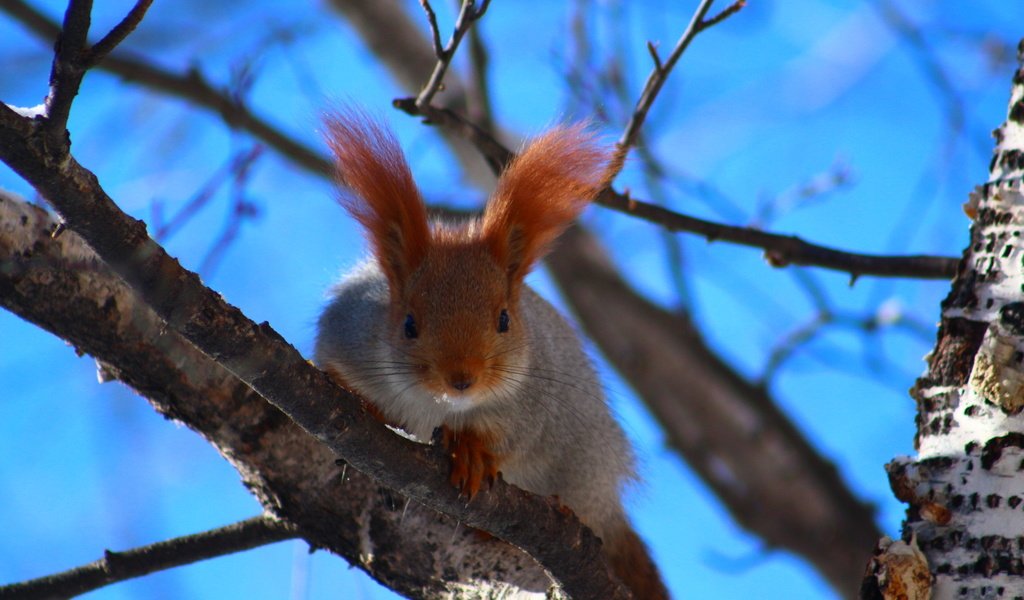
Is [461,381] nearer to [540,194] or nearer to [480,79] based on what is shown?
[540,194]

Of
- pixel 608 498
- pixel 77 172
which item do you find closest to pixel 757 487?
pixel 608 498

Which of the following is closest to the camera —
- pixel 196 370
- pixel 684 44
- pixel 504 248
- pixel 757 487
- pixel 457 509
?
pixel 457 509

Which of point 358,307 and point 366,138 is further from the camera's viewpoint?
point 358,307

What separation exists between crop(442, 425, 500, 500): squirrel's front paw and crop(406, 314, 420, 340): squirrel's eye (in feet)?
1.04

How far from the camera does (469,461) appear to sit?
7.80 feet

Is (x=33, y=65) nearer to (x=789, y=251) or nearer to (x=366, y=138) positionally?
(x=366, y=138)

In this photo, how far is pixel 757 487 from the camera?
19.8ft

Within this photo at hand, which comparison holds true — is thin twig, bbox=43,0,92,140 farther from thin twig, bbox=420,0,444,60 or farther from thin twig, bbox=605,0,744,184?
thin twig, bbox=605,0,744,184

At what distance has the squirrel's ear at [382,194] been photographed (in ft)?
8.90

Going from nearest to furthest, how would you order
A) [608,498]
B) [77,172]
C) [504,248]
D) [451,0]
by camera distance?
[77,172] < [504,248] < [608,498] < [451,0]

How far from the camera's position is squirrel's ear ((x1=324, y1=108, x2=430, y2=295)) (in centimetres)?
271

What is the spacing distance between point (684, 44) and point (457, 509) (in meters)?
1.41

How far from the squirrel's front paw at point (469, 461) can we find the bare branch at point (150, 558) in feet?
1.64

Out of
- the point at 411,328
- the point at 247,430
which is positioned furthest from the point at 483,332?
the point at 247,430
